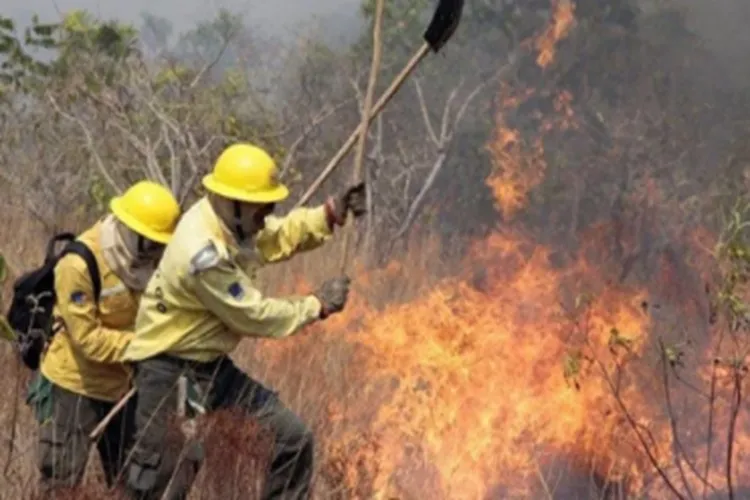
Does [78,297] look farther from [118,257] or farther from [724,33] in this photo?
[724,33]

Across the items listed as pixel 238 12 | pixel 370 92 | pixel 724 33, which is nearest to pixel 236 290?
pixel 370 92

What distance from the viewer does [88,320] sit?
4145 mm

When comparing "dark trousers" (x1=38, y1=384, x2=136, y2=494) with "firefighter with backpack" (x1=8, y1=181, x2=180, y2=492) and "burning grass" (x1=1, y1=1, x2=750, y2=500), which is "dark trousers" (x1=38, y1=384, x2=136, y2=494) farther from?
"burning grass" (x1=1, y1=1, x2=750, y2=500)

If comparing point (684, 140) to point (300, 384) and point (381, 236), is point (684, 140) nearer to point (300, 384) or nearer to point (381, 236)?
point (381, 236)

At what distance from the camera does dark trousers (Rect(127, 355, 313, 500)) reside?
4.09 meters

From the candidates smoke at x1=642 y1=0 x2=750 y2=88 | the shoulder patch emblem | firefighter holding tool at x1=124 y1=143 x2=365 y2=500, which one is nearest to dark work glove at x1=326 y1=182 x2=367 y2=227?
firefighter holding tool at x1=124 y1=143 x2=365 y2=500

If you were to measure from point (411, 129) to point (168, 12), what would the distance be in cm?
10197

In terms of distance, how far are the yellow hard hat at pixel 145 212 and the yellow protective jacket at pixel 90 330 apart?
0.14 m

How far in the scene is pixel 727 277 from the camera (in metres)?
3.33

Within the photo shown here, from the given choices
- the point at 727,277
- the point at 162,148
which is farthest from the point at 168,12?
the point at 727,277

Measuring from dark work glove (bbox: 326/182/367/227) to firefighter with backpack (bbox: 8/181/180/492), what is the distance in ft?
2.30

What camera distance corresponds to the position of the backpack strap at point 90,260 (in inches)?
163

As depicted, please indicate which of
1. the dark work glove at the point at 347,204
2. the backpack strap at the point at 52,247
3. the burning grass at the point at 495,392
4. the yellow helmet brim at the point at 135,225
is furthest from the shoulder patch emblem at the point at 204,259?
the burning grass at the point at 495,392

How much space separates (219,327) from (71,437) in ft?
2.54
